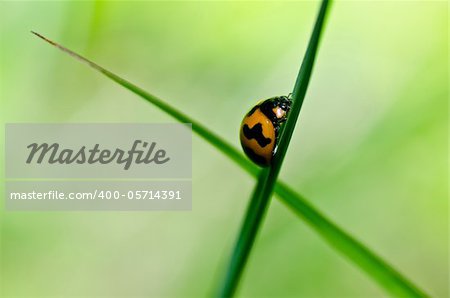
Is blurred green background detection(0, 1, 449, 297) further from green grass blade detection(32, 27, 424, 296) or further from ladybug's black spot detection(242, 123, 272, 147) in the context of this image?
green grass blade detection(32, 27, 424, 296)

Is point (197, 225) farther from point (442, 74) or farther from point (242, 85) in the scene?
point (442, 74)

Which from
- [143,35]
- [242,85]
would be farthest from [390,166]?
[143,35]
